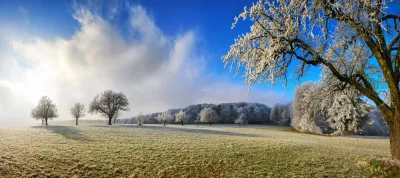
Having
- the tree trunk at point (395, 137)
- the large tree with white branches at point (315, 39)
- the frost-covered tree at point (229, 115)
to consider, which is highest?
the large tree with white branches at point (315, 39)

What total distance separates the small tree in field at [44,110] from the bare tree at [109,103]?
26.8 feet

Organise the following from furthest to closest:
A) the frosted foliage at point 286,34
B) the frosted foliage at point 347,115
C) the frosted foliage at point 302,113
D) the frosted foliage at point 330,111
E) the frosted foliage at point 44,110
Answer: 1. the frosted foliage at point 44,110
2. the frosted foliage at point 302,113
3. the frosted foliage at point 347,115
4. the frosted foliage at point 330,111
5. the frosted foliage at point 286,34

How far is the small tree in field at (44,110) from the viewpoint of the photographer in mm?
49656

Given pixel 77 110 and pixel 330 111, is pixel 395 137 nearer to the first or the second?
pixel 330 111

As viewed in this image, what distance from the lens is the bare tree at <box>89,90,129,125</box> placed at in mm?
55125

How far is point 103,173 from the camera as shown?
9.48m

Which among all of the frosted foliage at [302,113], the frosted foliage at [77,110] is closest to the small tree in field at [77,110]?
the frosted foliage at [77,110]

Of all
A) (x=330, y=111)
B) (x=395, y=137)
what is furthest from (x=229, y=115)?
(x=395, y=137)

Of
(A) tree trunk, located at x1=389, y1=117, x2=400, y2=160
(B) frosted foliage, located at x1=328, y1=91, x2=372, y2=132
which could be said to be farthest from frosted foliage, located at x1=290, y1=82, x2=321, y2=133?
(A) tree trunk, located at x1=389, y1=117, x2=400, y2=160

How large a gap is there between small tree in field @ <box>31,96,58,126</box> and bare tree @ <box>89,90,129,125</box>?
8.17 meters

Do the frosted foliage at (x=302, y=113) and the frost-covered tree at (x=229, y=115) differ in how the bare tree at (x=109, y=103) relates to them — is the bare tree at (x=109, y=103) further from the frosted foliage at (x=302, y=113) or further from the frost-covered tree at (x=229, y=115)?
the frost-covered tree at (x=229, y=115)

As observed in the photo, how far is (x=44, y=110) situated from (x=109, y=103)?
45.7 feet

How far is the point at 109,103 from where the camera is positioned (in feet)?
183

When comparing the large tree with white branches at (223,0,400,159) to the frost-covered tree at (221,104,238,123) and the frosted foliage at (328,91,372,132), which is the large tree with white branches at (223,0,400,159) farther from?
the frost-covered tree at (221,104,238,123)
